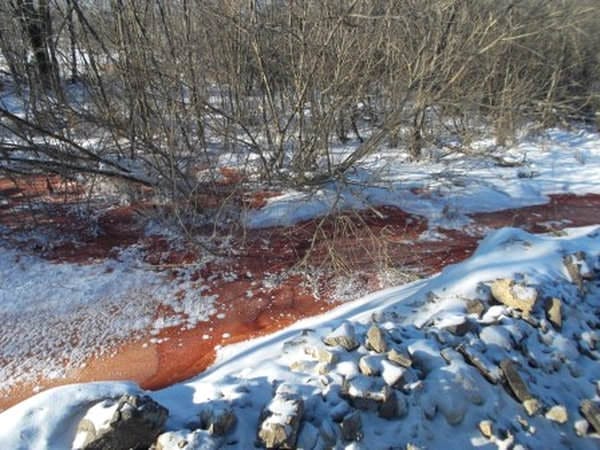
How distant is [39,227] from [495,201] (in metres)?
5.40

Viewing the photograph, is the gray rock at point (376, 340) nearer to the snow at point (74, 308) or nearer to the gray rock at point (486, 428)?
the gray rock at point (486, 428)

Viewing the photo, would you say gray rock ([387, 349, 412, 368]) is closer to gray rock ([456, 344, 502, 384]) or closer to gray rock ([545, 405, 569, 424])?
gray rock ([456, 344, 502, 384])

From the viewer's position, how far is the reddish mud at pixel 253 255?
9.80ft

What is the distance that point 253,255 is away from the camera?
4328 mm

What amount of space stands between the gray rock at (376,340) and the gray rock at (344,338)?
2.9 inches

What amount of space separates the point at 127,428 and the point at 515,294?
8.20 ft

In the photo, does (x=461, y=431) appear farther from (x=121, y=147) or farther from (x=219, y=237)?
(x=121, y=147)

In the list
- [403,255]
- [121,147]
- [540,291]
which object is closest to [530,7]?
[403,255]

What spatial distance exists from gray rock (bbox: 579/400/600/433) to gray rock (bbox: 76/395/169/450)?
2.26 m

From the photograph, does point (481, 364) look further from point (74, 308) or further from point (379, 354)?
point (74, 308)

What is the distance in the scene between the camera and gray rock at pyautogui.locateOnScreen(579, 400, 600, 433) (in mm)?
2385

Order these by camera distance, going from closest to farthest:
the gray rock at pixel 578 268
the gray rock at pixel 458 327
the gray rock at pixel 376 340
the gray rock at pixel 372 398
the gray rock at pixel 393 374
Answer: the gray rock at pixel 372 398 → the gray rock at pixel 393 374 → the gray rock at pixel 376 340 → the gray rock at pixel 458 327 → the gray rock at pixel 578 268

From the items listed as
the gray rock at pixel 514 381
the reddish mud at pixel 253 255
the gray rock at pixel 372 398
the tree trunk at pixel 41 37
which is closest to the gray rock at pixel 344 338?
the gray rock at pixel 372 398

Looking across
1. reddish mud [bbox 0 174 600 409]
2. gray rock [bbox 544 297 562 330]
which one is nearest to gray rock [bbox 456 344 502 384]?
gray rock [bbox 544 297 562 330]
